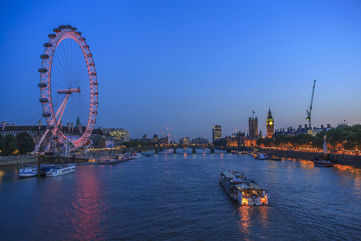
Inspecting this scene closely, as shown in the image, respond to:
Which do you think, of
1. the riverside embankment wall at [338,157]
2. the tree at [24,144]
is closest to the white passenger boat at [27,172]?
the tree at [24,144]

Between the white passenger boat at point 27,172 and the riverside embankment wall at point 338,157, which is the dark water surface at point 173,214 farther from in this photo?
the riverside embankment wall at point 338,157

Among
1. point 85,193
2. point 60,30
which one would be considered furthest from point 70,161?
point 85,193

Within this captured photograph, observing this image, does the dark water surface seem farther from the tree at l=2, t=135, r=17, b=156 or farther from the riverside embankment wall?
the tree at l=2, t=135, r=17, b=156

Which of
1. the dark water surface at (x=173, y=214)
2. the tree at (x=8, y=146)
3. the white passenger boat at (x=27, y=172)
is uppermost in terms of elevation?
the tree at (x=8, y=146)

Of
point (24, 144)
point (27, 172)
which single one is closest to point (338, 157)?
point (27, 172)

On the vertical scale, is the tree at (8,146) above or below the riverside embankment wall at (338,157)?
above

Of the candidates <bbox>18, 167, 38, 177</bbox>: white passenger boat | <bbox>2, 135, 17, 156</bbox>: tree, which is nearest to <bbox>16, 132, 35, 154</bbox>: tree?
<bbox>2, 135, 17, 156</bbox>: tree

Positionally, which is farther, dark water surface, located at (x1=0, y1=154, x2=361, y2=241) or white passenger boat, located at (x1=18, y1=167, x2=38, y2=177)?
white passenger boat, located at (x1=18, y1=167, x2=38, y2=177)

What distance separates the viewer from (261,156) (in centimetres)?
10594

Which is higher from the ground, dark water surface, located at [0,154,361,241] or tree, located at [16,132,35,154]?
tree, located at [16,132,35,154]

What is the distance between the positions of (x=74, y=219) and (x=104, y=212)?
285 centimetres

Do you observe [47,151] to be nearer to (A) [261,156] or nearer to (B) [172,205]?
(B) [172,205]

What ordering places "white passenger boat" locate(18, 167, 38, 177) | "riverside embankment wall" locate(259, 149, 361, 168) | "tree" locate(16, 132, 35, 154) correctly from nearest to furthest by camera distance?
"white passenger boat" locate(18, 167, 38, 177) → "riverside embankment wall" locate(259, 149, 361, 168) → "tree" locate(16, 132, 35, 154)

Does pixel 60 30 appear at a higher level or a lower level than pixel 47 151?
higher
